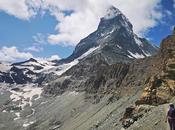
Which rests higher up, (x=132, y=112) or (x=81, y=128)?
(x=81, y=128)

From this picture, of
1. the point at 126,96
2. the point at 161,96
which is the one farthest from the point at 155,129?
the point at 126,96

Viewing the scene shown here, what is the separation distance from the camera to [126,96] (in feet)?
620

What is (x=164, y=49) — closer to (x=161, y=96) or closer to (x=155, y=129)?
(x=161, y=96)

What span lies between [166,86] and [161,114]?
20793 millimetres

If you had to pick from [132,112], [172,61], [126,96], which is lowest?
[132,112]

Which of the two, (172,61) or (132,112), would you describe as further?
(172,61)

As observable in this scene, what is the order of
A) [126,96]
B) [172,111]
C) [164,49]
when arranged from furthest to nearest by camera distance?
[126,96], [164,49], [172,111]

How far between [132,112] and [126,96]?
115 metres

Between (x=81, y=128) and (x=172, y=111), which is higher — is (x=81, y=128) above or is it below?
above

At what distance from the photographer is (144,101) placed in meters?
74.9

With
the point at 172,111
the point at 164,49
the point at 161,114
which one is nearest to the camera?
the point at 172,111

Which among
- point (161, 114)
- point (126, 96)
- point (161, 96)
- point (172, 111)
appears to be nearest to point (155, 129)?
point (161, 114)

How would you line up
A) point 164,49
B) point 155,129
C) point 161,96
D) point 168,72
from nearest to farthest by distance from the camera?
point 155,129 → point 161,96 → point 168,72 → point 164,49

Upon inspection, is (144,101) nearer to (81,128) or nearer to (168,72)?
(168,72)
